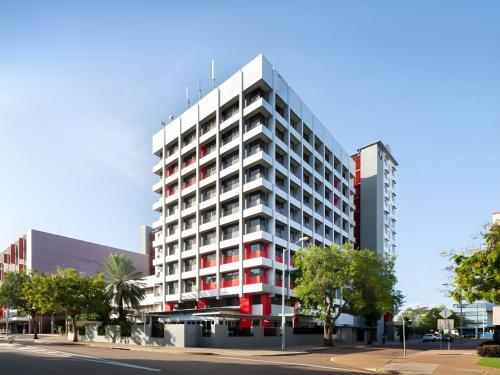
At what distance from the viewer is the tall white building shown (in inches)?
2589

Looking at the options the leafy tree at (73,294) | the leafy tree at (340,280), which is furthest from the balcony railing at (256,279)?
the leafy tree at (73,294)

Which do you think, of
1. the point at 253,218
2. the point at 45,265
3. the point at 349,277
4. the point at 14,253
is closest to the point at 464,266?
the point at 349,277

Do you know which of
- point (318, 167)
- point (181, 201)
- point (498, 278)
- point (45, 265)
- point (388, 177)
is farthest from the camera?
point (388, 177)

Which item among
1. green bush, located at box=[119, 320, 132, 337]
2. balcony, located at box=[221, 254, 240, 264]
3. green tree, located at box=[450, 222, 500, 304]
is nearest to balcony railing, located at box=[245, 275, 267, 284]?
balcony, located at box=[221, 254, 240, 264]

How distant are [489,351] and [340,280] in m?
22.6

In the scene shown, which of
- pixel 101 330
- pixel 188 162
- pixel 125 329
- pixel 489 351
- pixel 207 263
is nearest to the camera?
pixel 489 351

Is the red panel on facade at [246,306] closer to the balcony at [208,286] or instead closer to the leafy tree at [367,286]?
the balcony at [208,286]

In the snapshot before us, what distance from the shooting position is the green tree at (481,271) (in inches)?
694

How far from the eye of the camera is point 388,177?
119m

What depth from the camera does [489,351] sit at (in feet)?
107

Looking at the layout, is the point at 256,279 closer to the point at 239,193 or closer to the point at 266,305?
the point at 266,305

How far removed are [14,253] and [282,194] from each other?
72415mm

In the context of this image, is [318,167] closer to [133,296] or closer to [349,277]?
[349,277]

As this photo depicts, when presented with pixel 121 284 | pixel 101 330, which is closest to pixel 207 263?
pixel 121 284
